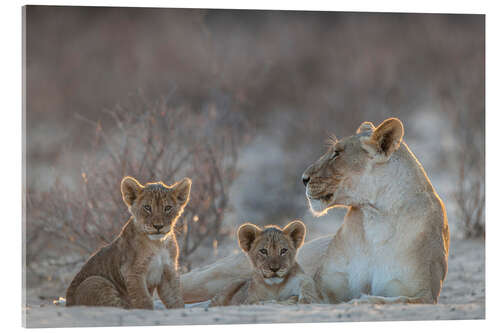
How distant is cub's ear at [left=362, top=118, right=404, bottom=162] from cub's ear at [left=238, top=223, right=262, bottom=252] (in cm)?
89

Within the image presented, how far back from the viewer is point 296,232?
233 inches

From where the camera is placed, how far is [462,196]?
32.8 ft

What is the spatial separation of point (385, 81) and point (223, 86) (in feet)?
7.76

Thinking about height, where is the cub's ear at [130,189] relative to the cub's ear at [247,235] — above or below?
above

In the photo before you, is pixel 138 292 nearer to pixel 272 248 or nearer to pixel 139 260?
pixel 139 260

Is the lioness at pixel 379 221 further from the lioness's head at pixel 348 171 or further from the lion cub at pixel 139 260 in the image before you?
the lion cub at pixel 139 260

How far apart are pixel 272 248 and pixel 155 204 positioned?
2.71ft

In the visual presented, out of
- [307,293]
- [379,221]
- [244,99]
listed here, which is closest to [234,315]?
[307,293]

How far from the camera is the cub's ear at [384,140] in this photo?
5754 mm

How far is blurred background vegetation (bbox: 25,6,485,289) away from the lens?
9484 millimetres

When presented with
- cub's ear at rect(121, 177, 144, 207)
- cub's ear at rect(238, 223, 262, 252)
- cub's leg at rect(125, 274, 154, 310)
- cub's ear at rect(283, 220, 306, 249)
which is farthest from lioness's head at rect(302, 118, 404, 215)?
cub's leg at rect(125, 274, 154, 310)

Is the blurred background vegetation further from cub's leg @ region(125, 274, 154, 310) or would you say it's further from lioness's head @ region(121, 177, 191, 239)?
cub's leg @ region(125, 274, 154, 310)

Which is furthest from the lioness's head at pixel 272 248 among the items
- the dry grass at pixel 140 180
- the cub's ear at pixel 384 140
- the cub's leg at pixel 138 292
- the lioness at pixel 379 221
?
the dry grass at pixel 140 180
